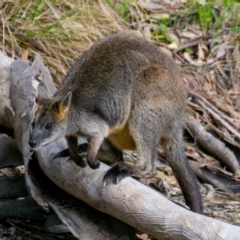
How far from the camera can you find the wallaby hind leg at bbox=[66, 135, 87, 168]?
569cm

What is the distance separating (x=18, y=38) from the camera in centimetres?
780

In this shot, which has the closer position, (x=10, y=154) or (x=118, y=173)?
(x=118, y=173)

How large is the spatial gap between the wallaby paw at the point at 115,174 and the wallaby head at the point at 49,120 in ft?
1.64

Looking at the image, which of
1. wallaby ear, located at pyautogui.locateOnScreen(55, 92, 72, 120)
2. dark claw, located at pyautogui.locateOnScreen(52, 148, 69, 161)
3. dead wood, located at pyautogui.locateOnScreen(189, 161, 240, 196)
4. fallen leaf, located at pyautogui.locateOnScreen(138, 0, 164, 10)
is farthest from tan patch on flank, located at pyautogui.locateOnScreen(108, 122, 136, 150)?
fallen leaf, located at pyautogui.locateOnScreen(138, 0, 164, 10)

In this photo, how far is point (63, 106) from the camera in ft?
18.4

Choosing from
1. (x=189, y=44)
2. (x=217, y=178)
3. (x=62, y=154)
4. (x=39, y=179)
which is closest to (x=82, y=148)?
(x=62, y=154)

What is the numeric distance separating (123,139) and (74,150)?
53 cm

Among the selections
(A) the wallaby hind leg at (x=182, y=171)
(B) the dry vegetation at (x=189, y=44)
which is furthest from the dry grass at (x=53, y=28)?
(A) the wallaby hind leg at (x=182, y=171)

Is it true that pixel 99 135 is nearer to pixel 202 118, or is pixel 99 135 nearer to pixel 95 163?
pixel 95 163

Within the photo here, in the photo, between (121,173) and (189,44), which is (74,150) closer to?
(121,173)

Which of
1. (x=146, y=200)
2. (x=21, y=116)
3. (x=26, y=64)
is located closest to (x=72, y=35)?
(x=26, y=64)

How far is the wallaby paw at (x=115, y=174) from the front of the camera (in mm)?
5383

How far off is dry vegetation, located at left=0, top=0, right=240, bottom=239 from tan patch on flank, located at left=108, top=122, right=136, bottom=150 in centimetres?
81

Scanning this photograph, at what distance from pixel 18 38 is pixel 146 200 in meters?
3.22
